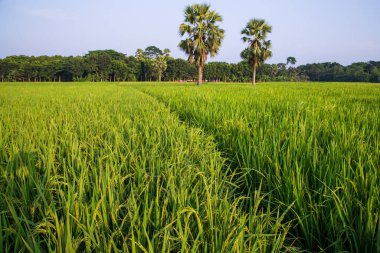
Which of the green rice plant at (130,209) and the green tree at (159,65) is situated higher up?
the green tree at (159,65)

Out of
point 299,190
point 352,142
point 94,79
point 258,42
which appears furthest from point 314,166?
point 94,79

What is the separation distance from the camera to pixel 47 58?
3314 inches

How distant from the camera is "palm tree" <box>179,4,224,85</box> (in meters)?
34.2

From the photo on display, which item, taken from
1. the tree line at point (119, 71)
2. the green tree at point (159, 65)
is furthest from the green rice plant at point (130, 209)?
the green tree at point (159, 65)

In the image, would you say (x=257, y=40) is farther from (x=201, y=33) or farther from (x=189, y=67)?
(x=189, y=67)

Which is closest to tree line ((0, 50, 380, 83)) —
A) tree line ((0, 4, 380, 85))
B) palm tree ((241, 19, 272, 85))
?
tree line ((0, 4, 380, 85))

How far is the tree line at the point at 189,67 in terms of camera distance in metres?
34.9

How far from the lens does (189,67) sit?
9350 cm

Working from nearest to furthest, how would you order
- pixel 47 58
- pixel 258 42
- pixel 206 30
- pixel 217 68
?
pixel 206 30 < pixel 258 42 < pixel 47 58 < pixel 217 68

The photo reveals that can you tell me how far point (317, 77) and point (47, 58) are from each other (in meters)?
105

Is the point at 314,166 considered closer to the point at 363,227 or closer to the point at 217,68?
the point at 363,227

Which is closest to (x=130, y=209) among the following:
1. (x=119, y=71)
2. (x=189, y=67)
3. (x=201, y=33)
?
(x=201, y=33)

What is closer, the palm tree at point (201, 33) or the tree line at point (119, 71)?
the palm tree at point (201, 33)

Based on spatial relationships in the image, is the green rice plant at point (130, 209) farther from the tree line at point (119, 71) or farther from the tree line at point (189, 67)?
the tree line at point (119, 71)
